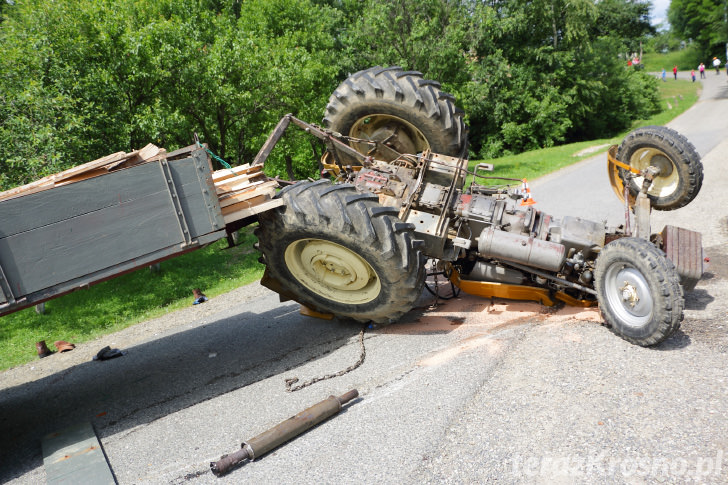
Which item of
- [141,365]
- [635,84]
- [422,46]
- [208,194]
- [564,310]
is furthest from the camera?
[635,84]

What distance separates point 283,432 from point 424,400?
44.9 inches

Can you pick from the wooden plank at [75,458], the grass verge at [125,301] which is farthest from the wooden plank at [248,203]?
the grass verge at [125,301]

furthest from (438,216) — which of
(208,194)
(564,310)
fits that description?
(208,194)

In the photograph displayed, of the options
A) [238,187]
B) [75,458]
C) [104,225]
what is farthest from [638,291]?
[75,458]

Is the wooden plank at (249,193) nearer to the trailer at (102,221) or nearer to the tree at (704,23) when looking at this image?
the trailer at (102,221)

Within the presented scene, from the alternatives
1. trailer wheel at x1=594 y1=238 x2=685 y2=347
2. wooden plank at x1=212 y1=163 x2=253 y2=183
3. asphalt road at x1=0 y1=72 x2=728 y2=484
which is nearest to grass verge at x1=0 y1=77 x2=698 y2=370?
asphalt road at x1=0 y1=72 x2=728 y2=484

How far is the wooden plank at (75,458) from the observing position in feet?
12.1

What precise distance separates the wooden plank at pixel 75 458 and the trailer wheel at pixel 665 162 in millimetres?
6072

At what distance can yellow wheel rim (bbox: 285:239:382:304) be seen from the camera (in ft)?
16.6

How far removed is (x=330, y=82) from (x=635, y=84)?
23.6 metres

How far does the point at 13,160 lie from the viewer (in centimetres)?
785

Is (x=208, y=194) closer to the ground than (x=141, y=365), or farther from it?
farther from it

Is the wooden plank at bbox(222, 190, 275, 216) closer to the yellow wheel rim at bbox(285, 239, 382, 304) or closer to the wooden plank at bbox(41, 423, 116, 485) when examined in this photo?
the yellow wheel rim at bbox(285, 239, 382, 304)

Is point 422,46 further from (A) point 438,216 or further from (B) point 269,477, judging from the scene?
(B) point 269,477
